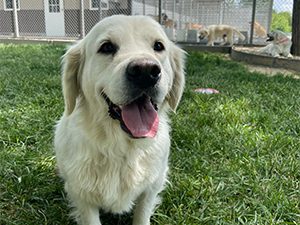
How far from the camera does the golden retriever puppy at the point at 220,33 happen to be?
1062 cm

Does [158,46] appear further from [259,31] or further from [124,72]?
[259,31]

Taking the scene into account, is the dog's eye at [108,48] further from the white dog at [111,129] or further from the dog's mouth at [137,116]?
the dog's mouth at [137,116]

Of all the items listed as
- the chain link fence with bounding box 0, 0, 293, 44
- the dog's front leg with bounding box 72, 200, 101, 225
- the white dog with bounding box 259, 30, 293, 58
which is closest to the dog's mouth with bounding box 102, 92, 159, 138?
the dog's front leg with bounding box 72, 200, 101, 225

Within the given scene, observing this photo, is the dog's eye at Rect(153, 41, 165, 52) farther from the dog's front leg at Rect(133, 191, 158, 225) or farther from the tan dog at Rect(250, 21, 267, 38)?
the tan dog at Rect(250, 21, 267, 38)

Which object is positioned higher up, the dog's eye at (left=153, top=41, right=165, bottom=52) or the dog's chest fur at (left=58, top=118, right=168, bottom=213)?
the dog's eye at (left=153, top=41, right=165, bottom=52)

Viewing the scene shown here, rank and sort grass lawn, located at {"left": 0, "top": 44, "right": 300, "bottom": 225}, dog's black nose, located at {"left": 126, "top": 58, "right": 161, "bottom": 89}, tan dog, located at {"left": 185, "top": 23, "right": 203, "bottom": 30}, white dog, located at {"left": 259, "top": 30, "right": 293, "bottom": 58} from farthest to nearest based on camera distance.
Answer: tan dog, located at {"left": 185, "top": 23, "right": 203, "bottom": 30}, white dog, located at {"left": 259, "top": 30, "right": 293, "bottom": 58}, grass lawn, located at {"left": 0, "top": 44, "right": 300, "bottom": 225}, dog's black nose, located at {"left": 126, "top": 58, "right": 161, "bottom": 89}

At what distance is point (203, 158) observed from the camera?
2.75 meters

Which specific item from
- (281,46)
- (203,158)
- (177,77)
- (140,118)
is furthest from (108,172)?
(281,46)

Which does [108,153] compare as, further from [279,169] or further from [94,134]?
[279,169]

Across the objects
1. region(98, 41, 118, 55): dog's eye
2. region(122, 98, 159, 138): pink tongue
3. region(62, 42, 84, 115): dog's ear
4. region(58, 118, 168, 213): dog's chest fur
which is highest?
region(98, 41, 118, 55): dog's eye

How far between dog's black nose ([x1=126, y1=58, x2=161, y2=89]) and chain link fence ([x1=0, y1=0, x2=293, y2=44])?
9.22 meters

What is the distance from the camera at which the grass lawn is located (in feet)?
6.85

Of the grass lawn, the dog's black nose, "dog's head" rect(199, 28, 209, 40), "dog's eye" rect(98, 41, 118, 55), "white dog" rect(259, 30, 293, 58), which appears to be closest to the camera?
the dog's black nose

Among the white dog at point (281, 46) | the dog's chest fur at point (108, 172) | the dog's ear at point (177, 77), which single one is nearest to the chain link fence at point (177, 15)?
the white dog at point (281, 46)
